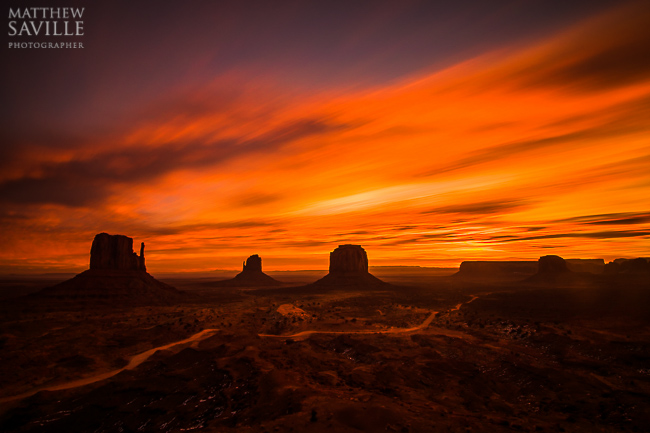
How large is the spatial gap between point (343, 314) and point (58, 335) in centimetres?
4905

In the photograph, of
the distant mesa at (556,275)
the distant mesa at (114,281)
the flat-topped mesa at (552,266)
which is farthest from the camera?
the flat-topped mesa at (552,266)

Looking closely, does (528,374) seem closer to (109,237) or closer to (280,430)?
(280,430)

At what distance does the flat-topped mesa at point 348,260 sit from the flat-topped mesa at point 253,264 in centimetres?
6605

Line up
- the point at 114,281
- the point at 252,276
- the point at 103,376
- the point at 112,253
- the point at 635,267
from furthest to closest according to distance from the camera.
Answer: the point at 252,276
the point at 635,267
the point at 112,253
the point at 114,281
the point at 103,376

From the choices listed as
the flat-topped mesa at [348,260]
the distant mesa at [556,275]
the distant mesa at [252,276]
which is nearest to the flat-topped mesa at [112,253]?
the flat-topped mesa at [348,260]

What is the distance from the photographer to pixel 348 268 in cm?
14388

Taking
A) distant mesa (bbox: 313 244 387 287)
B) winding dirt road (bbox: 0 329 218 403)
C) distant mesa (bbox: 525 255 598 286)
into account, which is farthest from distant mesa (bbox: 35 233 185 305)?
distant mesa (bbox: 525 255 598 286)

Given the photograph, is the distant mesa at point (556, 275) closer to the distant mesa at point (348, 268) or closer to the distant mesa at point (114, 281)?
the distant mesa at point (348, 268)

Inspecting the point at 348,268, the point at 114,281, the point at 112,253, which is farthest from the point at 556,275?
the point at 112,253

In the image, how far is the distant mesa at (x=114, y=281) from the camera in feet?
240

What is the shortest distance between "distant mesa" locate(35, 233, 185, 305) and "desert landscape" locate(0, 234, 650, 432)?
1072 centimetres

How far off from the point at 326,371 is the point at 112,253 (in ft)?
284

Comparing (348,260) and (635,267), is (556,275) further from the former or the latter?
(348,260)

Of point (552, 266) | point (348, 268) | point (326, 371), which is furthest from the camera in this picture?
point (552, 266)
